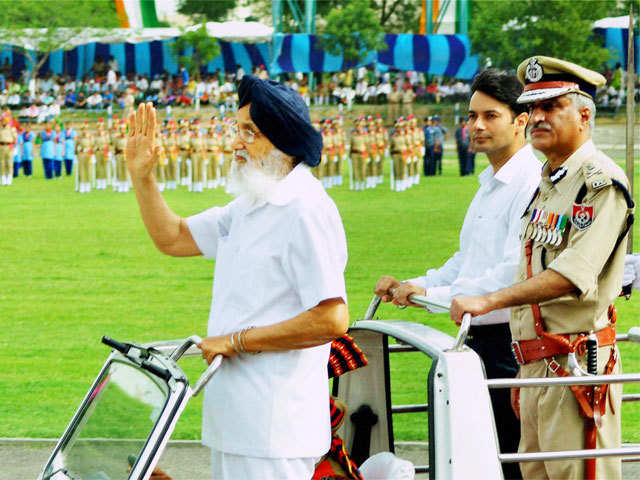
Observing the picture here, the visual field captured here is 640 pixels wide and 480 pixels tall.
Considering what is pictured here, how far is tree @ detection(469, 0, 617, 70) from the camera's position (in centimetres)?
4200

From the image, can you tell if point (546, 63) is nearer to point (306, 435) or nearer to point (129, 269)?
point (306, 435)

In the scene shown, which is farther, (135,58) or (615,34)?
(135,58)

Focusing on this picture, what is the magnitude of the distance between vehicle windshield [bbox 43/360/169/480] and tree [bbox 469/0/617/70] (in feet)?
132

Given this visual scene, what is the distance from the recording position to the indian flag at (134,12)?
5744 centimetres

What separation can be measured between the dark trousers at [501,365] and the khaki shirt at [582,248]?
18.3 inches

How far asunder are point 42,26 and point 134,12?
5.21 meters

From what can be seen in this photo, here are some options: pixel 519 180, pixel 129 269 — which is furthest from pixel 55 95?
pixel 519 180

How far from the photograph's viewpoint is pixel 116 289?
11508 mm

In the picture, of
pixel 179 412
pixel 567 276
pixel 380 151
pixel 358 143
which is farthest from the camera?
pixel 380 151

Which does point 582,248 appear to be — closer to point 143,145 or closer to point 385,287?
point 385,287

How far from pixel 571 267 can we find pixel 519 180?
29.2 inches

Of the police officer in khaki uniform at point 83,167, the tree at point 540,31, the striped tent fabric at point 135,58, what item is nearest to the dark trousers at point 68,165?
the police officer in khaki uniform at point 83,167

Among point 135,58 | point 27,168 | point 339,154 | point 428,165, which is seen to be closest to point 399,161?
point 339,154

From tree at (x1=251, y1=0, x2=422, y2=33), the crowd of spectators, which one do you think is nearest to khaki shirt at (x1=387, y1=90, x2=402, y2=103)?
the crowd of spectators
